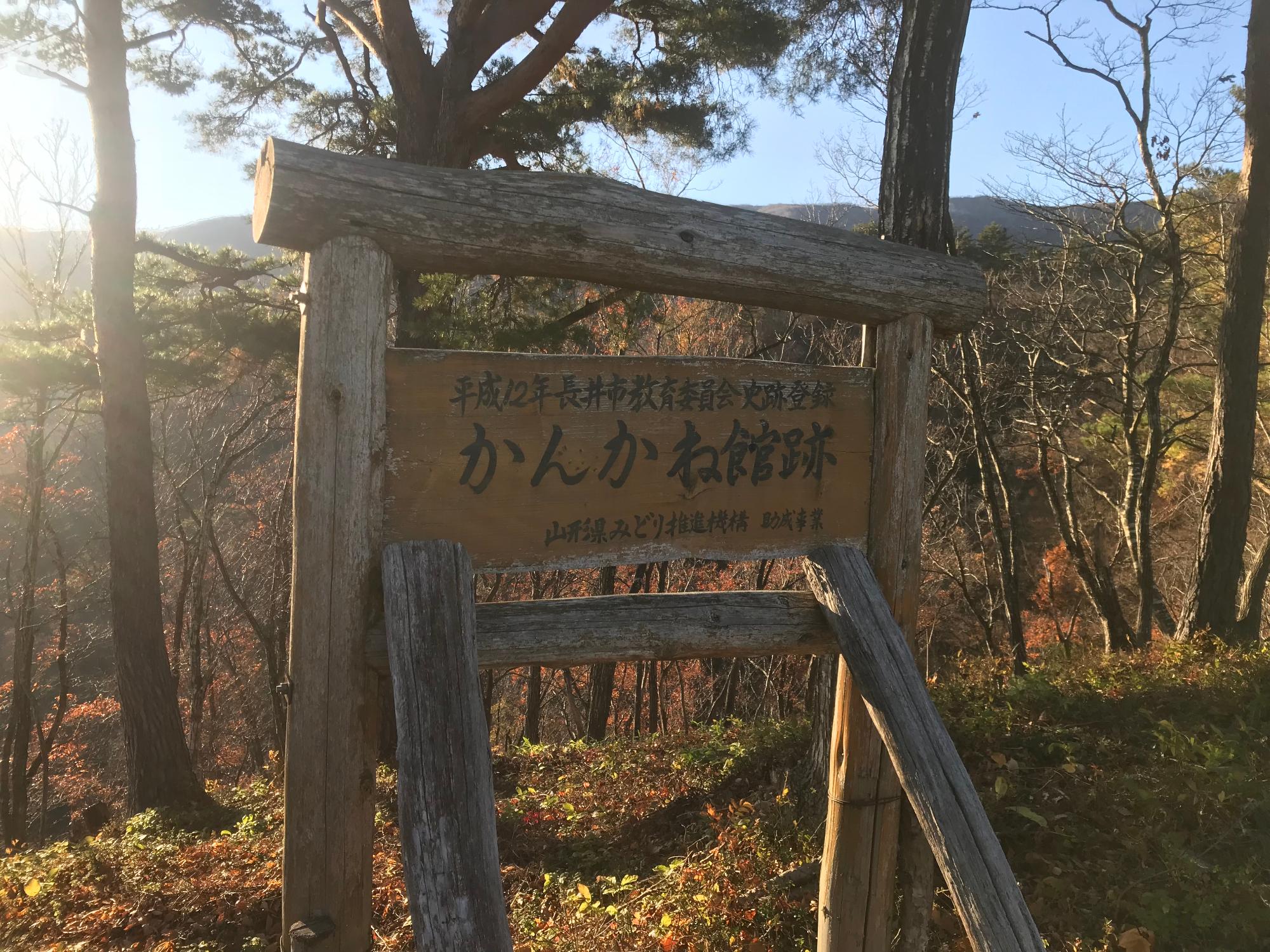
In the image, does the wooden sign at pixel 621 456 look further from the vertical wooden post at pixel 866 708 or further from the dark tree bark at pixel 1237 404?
the dark tree bark at pixel 1237 404

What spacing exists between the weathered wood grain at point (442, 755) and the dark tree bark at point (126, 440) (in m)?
7.30

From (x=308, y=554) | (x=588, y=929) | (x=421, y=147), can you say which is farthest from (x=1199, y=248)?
(x=308, y=554)

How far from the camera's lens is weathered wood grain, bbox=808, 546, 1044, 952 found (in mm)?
1942

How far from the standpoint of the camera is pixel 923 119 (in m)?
3.86

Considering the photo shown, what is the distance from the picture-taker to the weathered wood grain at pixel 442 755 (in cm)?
156

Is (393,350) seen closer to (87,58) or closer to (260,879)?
(260,879)

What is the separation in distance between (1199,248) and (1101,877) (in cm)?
1076

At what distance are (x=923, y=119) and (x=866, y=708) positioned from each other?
2.96 m

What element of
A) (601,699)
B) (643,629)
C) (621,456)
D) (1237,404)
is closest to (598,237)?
(621,456)

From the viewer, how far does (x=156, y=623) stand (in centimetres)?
786

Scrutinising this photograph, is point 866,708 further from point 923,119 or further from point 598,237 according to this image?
point 923,119

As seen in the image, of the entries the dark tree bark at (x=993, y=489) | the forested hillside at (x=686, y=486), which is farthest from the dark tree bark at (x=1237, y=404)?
the dark tree bark at (x=993, y=489)

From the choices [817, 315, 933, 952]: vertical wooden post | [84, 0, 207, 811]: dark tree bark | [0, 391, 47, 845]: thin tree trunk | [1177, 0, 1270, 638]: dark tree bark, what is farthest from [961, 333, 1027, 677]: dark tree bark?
[0, 391, 47, 845]: thin tree trunk

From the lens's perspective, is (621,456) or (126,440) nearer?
(621,456)
